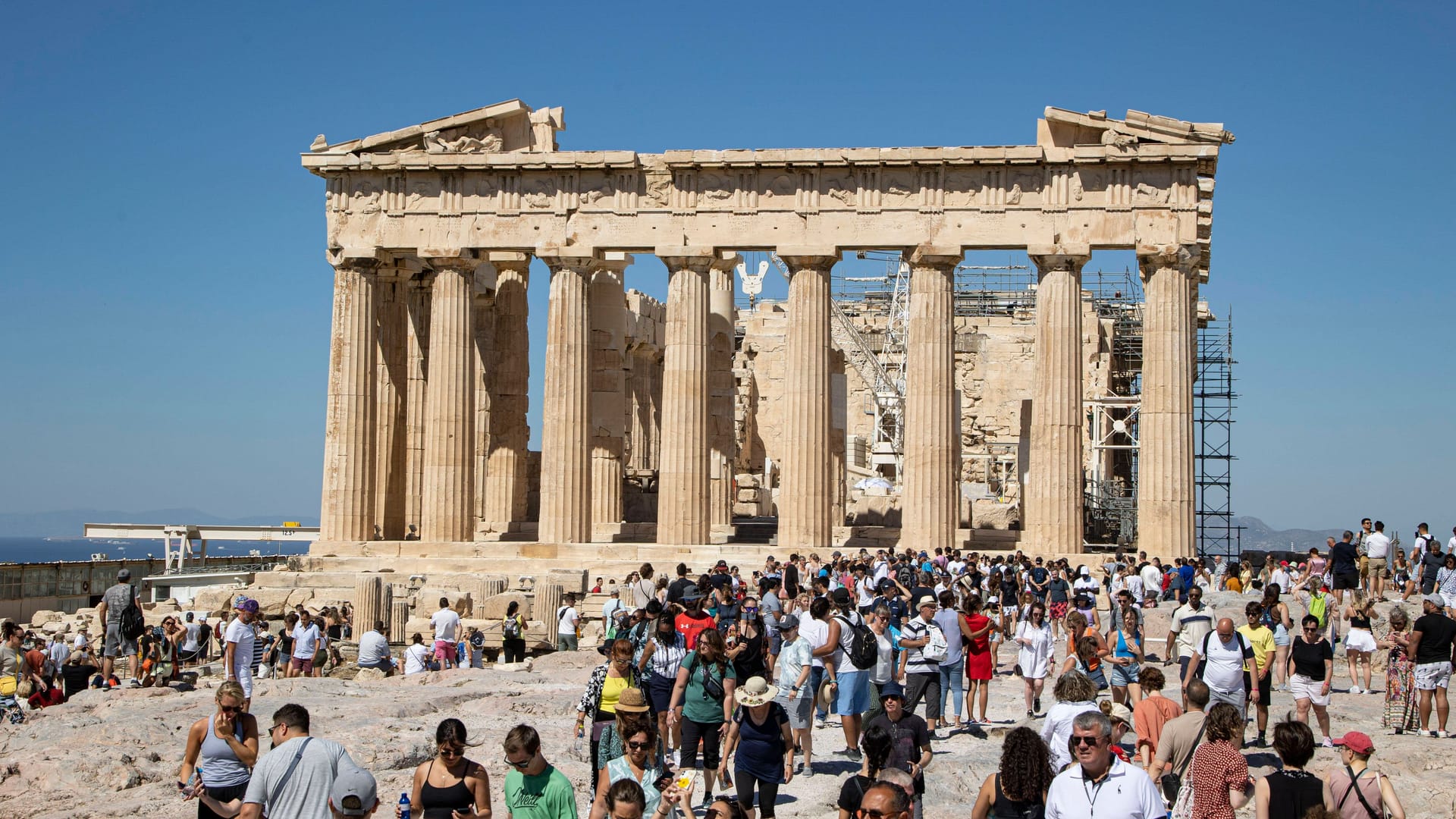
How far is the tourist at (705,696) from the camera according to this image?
13836 mm

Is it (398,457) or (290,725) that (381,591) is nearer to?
(398,457)

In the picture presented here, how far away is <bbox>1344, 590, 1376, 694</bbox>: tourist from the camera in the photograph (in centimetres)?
1844

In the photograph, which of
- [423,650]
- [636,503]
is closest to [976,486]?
[636,503]

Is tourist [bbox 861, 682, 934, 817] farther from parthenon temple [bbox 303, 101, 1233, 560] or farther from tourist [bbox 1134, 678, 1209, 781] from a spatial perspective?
parthenon temple [bbox 303, 101, 1233, 560]

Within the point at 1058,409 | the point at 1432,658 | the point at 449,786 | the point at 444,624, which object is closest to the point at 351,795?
the point at 449,786

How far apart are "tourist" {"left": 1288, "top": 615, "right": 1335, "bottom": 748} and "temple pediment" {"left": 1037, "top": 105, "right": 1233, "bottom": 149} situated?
21.8 m

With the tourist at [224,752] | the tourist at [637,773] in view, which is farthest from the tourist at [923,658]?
the tourist at [224,752]

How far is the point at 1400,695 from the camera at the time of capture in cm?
1766

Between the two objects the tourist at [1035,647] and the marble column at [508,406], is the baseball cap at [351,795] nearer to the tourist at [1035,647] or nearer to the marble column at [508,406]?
the tourist at [1035,647]

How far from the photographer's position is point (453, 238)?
39562mm

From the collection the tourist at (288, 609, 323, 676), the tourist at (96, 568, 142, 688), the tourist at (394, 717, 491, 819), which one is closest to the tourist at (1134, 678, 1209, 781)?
the tourist at (394, 717, 491, 819)

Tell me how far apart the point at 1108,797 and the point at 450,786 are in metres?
4.18

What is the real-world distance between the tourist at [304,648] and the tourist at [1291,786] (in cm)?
1753

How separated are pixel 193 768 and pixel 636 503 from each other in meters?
37.1
